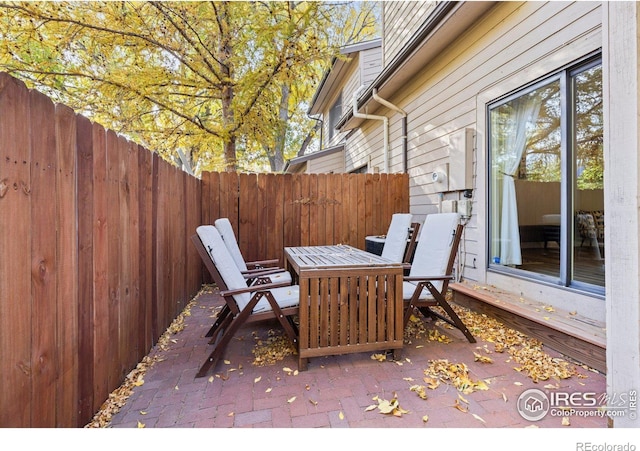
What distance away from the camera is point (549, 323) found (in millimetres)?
2477

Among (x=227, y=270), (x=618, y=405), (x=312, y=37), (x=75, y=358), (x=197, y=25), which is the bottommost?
(x=618, y=405)

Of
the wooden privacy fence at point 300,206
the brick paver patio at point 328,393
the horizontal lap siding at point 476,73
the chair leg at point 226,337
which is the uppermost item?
the horizontal lap siding at point 476,73

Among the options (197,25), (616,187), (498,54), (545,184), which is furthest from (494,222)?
(197,25)

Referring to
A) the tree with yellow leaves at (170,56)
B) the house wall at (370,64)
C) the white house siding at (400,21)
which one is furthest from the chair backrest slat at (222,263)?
the house wall at (370,64)

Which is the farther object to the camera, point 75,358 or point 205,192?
point 205,192

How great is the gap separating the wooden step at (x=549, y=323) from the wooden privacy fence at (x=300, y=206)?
7.37 ft

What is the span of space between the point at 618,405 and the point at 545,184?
319 cm

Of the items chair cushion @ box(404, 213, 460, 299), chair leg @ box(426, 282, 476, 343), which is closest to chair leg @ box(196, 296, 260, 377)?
chair cushion @ box(404, 213, 460, 299)

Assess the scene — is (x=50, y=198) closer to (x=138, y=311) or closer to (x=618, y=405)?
(x=138, y=311)

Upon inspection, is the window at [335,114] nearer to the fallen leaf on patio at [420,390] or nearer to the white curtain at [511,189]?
the white curtain at [511,189]

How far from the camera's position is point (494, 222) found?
3.72 meters

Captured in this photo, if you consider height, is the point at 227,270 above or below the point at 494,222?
below

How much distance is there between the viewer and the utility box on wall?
155 inches

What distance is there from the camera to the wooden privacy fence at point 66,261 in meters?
1.18
